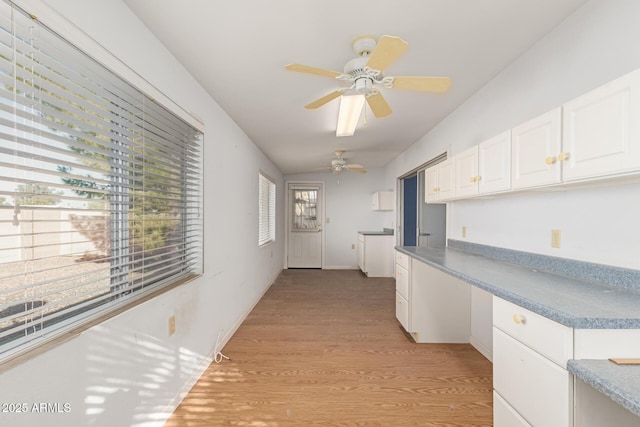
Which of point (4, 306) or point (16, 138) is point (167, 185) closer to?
point (16, 138)

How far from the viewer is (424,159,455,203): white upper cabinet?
257 cm

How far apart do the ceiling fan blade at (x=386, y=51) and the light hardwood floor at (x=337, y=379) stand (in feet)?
7.00

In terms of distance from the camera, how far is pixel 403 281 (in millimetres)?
2965

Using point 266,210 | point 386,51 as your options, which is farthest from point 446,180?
point 266,210

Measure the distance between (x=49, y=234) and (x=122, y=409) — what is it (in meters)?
0.92

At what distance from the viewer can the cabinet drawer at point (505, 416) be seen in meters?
1.20

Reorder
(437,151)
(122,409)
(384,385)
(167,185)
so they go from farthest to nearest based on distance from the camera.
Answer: (437,151)
(384,385)
(167,185)
(122,409)

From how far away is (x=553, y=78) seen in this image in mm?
1715

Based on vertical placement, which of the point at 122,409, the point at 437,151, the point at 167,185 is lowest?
the point at 122,409

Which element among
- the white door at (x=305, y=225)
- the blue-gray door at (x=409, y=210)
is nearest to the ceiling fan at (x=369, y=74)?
the blue-gray door at (x=409, y=210)

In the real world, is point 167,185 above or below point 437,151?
below

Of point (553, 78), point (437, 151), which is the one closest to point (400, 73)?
point (553, 78)

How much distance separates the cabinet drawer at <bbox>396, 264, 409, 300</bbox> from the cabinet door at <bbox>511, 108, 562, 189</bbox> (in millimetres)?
1448

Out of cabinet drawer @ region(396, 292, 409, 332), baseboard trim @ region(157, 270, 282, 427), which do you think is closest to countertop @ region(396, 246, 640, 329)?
cabinet drawer @ region(396, 292, 409, 332)
